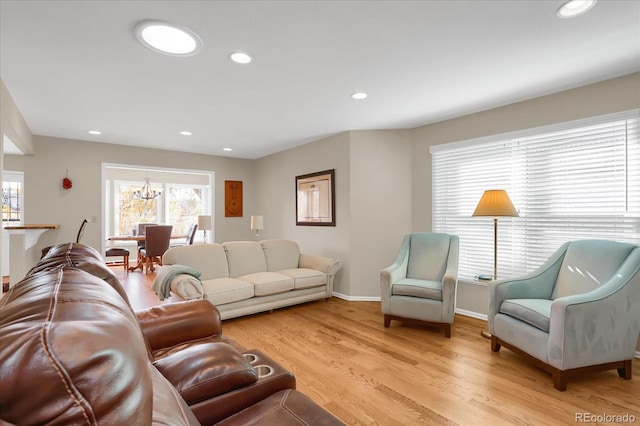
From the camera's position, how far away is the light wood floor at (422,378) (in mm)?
1979

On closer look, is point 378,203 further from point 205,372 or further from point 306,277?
point 205,372

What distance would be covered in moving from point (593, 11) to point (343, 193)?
3114 millimetres

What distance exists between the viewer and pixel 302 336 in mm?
3236

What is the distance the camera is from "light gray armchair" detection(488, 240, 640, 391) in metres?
2.20

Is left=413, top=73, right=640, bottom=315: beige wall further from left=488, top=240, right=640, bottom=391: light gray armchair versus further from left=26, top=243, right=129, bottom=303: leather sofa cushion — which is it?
left=26, top=243, right=129, bottom=303: leather sofa cushion

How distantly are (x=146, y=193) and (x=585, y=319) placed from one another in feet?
29.2

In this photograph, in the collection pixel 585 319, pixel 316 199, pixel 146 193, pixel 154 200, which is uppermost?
pixel 146 193

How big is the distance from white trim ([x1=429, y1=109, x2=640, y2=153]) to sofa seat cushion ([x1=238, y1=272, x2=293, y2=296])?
253 cm

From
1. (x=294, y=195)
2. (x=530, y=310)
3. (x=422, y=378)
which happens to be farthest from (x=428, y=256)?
(x=294, y=195)

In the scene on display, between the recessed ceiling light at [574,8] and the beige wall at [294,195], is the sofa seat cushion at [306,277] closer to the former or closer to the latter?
the beige wall at [294,195]

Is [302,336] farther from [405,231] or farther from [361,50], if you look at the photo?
[361,50]

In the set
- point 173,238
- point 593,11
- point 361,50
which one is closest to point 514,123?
point 593,11

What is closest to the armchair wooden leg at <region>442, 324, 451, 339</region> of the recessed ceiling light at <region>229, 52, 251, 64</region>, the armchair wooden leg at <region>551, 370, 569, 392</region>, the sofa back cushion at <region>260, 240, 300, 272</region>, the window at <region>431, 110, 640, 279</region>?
the window at <region>431, 110, 640, 279</region>

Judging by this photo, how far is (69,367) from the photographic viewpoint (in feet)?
1.39
